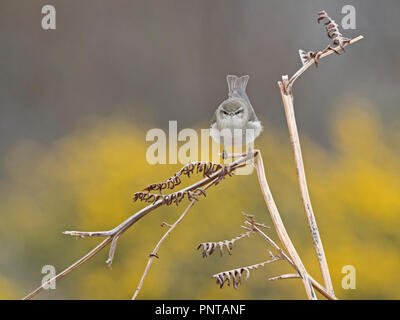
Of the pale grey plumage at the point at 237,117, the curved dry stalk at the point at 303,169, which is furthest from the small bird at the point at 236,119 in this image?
the curved dry stalk at the point at 303,169

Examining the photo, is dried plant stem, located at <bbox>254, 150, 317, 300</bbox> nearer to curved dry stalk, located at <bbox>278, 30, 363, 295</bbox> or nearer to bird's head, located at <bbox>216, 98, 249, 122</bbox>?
curved dry stalk, located at <bbox>278, 30, 363, 295</bbox>

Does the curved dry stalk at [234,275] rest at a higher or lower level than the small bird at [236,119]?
lower

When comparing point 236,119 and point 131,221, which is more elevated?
point 236,119

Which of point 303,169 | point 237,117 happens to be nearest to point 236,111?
point 237,117

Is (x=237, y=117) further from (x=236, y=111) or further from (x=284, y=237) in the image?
(x=284, y=237)

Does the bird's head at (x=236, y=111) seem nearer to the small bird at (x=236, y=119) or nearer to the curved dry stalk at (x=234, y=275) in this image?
the small bird at (x=236, y=119)

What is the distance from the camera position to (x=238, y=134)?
1.69 ft

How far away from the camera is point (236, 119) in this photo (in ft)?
1.63

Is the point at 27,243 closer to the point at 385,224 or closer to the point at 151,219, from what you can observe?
the point at 151,219

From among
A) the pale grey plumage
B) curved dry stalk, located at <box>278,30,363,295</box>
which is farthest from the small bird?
curved dry stalk, located at <box>278,30,363,295</box>

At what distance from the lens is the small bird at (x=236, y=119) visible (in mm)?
486

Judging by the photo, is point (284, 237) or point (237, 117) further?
point (237, 117)

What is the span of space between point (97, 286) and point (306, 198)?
1095mm
